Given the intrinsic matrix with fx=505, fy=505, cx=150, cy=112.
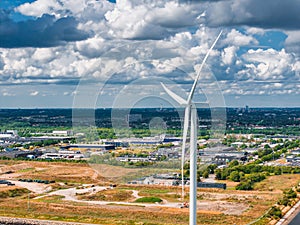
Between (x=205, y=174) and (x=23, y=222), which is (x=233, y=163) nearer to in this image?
(x=205, y=174)

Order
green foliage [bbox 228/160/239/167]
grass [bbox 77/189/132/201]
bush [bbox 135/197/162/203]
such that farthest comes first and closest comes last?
green foliage [bbox 228/160/239/167], grass [bbox 77/189/132/201], bush [bbox 135/197/162/203]

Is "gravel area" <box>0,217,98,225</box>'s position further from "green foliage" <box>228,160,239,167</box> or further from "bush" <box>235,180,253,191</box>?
"green foliage" <box>228,160,239,167</box>

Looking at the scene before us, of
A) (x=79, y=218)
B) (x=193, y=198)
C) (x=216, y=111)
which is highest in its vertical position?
(x=216, y=111)

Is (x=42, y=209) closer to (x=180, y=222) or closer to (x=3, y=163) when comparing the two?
(x=180, y=222)

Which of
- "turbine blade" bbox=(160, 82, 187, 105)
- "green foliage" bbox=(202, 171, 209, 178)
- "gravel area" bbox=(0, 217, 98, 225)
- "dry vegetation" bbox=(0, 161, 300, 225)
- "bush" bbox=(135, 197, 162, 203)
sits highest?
"turbine blade" bbox=(160, 82, 187, 105)

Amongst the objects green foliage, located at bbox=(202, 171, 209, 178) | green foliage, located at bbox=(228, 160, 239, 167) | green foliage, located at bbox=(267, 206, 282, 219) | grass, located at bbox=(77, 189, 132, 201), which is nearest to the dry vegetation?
grass, located at bbox=(77, 189, 132, 201)

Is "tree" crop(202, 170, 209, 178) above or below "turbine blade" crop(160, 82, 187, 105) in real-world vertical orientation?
below

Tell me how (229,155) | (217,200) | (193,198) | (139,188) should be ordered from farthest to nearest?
(229,155), (139,188), (217,200), (193,198)

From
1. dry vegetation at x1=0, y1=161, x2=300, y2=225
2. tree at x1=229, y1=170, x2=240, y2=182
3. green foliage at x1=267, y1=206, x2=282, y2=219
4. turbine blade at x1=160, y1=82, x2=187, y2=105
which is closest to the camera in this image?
turbine blade at x1=160, y1=82, x2=187, y2=105

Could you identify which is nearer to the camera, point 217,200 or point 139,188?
point 217,200

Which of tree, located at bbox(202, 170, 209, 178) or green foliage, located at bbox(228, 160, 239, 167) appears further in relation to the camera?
green foliage, located at bbox(228, 160, 239, 167)

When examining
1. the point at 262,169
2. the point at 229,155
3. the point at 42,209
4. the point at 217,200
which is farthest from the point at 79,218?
the point at 229,155
